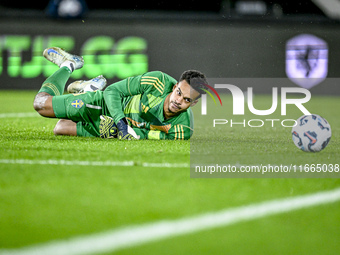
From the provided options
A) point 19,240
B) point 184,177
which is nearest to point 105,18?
point 184,177

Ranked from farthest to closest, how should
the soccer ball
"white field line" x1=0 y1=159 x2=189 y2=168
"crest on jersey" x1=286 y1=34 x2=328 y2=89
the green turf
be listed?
"crest on jersey" x1=286 y1=34 x2=328 y2=89, the soccer ball, "white field line" x1=0 y1=159 x2=189 y2=168, the green turf

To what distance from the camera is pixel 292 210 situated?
260 cm

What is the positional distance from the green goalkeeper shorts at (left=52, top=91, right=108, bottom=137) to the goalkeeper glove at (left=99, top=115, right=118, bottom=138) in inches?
2.8

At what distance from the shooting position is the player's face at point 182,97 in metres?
4.79

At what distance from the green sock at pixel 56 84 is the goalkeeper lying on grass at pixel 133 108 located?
0.03 m

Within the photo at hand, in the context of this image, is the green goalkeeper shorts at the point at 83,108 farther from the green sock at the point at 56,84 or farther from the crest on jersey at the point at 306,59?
the crest on jersey at the point at 306,59

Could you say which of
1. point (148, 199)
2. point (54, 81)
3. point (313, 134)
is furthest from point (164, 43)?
point (148, 199)

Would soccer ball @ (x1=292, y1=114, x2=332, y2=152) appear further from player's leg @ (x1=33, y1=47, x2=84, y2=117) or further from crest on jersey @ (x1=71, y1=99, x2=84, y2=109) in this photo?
player's leg @ (x1=33, y1=47, x2=84, y2=117)

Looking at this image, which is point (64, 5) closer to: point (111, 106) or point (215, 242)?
point (111, 106)

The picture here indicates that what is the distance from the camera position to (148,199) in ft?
8.91

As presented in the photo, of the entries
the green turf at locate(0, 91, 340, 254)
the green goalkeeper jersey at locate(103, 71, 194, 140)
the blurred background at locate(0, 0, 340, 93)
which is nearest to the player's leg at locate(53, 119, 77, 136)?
the green goalkeeper jersey at locate(103, 71, 194, 140)

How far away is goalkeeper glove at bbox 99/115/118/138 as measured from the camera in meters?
5.21

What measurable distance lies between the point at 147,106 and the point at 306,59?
411 inches

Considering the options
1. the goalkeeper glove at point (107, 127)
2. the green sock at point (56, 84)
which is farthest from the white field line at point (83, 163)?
the green sock at point (56, 84)
